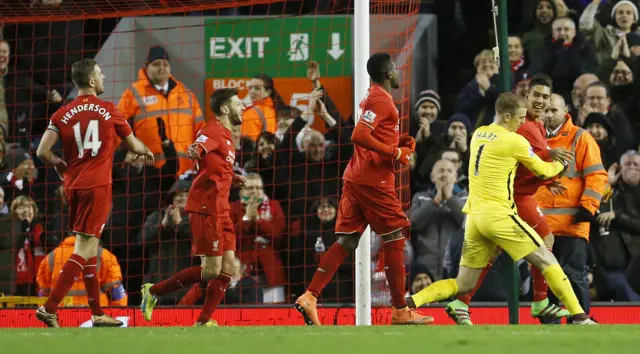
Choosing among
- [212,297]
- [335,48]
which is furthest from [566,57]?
[212,297]

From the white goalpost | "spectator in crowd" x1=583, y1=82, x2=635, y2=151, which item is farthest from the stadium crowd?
the white goalpost

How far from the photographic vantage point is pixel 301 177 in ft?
40.5

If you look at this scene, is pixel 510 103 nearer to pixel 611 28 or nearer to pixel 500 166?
pixel 500 166

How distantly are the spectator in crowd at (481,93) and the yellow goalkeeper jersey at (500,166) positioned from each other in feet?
13.7

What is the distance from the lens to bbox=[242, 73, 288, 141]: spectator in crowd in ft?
40.9

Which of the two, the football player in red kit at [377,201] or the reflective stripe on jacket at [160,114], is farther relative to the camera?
the reflective stripe on jacket at [160,114]

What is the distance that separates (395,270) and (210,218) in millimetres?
1479

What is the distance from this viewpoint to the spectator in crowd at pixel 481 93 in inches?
503

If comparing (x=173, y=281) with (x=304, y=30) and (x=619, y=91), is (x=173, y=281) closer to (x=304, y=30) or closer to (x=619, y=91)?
(x=304, y=30)

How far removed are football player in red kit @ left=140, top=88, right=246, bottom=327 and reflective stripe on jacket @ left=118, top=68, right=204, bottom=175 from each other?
2.89 m

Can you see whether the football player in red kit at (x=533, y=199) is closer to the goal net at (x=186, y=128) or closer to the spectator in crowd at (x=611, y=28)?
the goal net at (x=186, y=128)

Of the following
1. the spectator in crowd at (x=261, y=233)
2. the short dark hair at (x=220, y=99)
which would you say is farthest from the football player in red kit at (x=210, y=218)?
the spectator in crowd at (x=261, y=233)

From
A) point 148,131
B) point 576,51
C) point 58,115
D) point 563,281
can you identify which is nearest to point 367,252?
point 563,281

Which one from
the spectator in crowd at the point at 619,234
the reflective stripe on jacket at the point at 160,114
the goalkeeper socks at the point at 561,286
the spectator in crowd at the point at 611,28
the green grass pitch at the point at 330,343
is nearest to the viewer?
the green grass pitch at the point at 330,343
